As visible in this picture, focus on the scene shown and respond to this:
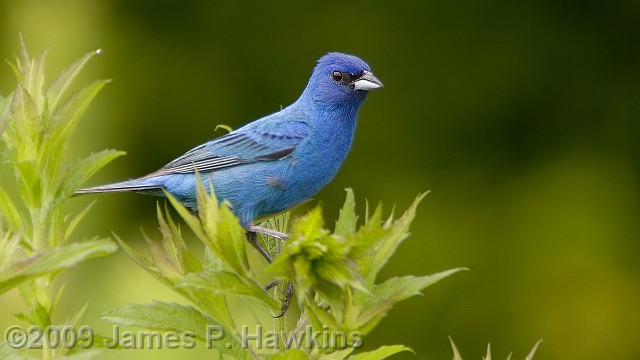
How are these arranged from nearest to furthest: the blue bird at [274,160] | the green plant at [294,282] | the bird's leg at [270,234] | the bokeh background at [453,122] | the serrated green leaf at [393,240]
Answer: the green plant at [294,282], the serrated green leaf at [393,240], the bird's leg at [270,234], the blue bird at [274,160], the bokeh background at [453,122]

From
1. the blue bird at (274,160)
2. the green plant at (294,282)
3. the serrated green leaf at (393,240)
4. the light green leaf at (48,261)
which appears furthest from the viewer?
the blue bird at (274,160)

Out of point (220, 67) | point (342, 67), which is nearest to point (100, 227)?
point (220, 67)

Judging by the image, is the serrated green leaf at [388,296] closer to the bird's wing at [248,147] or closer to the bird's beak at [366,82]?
the bird's wing at [248,147]

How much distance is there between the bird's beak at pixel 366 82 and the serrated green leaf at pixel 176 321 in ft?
3.91

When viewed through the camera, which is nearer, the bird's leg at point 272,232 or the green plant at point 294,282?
the green plant at point 294,282

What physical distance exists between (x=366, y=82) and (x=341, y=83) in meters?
0.05

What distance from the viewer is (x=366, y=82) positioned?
2137mm

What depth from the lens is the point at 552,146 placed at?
132 inches

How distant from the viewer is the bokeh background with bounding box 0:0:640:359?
10.5 ft

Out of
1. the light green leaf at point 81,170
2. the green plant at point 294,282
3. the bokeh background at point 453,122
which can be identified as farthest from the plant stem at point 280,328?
the bokeh background at point 453,122

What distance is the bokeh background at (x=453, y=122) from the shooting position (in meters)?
3.19

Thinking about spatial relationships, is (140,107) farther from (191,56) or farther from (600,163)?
(600,163)

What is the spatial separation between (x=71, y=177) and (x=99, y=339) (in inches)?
5.8

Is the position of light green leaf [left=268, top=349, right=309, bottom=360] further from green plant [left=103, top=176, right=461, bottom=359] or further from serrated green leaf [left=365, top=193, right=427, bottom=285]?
serrated green leaf [left=365, top=193, right=427, bottom=285]
